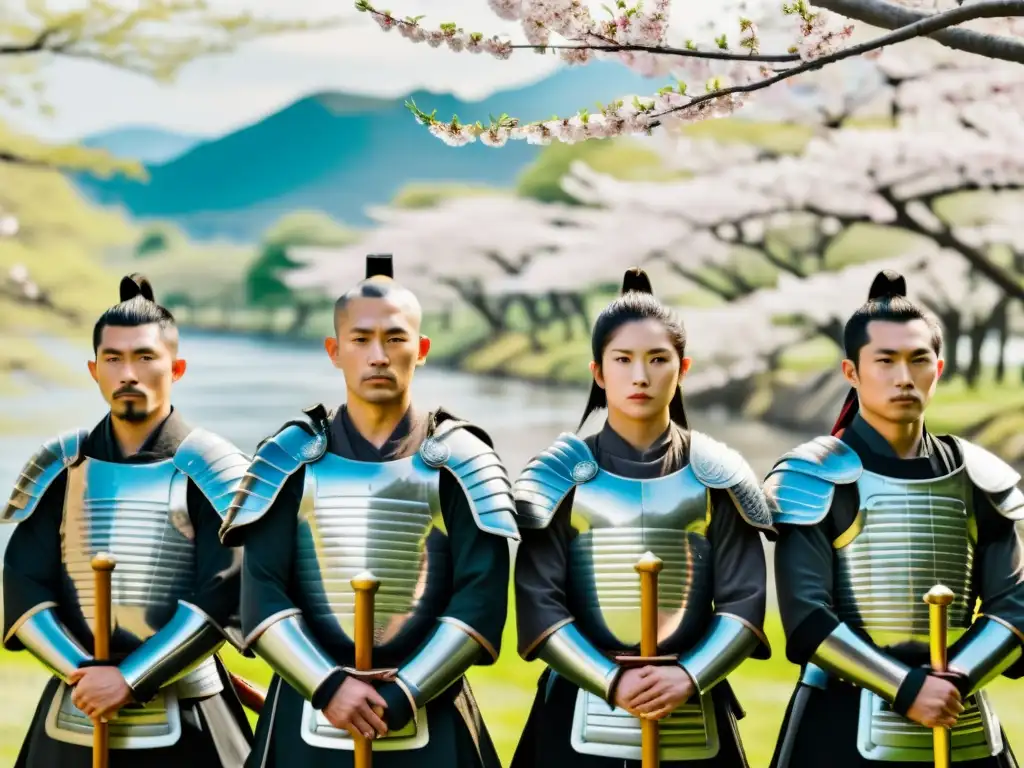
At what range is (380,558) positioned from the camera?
9.86 feet

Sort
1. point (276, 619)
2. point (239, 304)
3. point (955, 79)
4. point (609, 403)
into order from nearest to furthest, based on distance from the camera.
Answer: point (276, 619) < point (609, 403) < point (955, 79) < point (239, 304)

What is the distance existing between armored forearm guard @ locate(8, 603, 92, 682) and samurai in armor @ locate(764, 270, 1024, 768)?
63.2 inches

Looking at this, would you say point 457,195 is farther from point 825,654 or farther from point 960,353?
point 825,654

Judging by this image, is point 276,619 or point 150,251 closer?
point 276,619

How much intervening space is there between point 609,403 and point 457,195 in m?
6.20

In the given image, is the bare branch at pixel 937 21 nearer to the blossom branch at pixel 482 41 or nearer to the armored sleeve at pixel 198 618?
the blossom branch at pixel 482 41

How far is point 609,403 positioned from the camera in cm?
317

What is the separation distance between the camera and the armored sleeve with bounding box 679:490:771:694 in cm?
296

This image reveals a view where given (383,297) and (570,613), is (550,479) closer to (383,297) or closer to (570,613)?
(570,613)

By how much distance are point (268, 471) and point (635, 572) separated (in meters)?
0.84

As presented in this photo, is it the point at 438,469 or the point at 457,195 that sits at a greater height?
the point at 457,195

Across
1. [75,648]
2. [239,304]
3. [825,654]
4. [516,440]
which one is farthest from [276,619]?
[239,304]

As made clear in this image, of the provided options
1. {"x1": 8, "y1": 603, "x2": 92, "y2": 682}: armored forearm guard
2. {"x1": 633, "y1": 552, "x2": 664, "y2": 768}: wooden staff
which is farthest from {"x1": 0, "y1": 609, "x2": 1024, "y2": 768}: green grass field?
{"x1": 8, "y1": 603, "x2": 92, "y2": 682}: armored forearm guard

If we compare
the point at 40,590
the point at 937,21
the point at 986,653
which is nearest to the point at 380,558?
the point at 40,590
